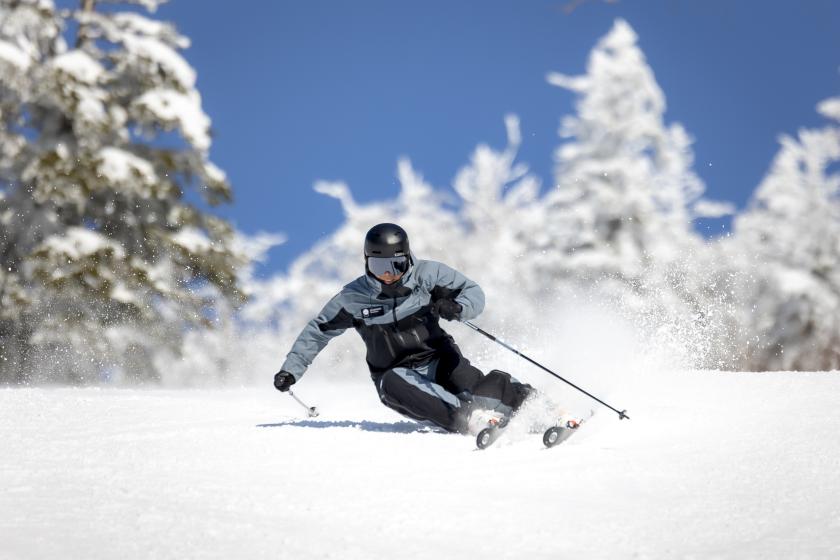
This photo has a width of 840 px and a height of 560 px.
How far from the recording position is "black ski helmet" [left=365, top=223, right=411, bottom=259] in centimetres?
500

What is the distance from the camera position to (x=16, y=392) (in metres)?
7.57

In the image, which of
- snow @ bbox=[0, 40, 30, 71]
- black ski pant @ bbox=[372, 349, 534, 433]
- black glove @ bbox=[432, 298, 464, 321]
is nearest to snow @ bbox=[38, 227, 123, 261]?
snow @ bbox=[0, 40, 30, 71]

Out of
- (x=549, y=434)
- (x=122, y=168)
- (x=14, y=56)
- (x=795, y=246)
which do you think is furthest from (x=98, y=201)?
(x=795, y=246)

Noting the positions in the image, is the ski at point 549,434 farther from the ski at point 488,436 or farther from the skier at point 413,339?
the skier at point 413,339

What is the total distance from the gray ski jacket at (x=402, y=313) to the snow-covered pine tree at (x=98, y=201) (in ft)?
27.3

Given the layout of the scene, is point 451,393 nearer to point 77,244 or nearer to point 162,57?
point 77,244

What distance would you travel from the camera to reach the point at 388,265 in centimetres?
505

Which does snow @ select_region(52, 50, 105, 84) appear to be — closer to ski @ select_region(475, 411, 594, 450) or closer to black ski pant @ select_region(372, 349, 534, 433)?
black ski pant @ select_region(372, 349, 534, 433)

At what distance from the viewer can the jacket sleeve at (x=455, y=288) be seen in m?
5.21

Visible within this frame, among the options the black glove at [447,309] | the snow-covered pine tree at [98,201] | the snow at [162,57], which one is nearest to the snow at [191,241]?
the snow-covered pine tree at [98,201]

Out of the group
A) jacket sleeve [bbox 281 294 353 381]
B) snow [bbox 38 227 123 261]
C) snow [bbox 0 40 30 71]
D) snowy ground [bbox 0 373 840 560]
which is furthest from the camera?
snow [bbox 0 40 30 71]

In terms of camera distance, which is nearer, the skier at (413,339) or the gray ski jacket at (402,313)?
the skier at (413,339)

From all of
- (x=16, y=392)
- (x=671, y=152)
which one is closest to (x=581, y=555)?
(x=16, y=392)

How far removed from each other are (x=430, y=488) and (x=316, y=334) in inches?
90.3
